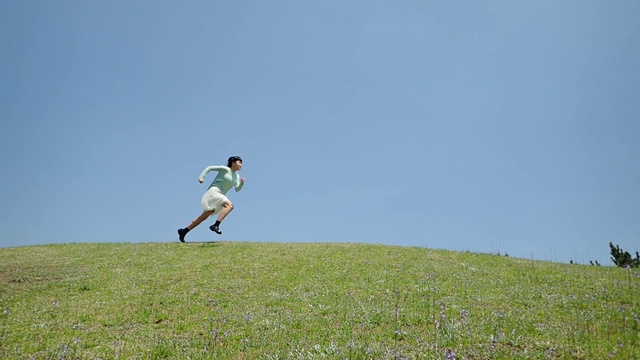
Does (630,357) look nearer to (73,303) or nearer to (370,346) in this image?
(370,346)

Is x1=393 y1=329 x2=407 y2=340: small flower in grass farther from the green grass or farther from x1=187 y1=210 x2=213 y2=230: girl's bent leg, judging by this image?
x1=187 y1=210 x2=213 y2=230: girl's bent leg

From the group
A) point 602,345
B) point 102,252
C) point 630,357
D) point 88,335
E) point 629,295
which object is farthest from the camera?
point 102,252

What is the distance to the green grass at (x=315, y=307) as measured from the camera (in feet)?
26.5

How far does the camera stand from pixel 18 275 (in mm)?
15914

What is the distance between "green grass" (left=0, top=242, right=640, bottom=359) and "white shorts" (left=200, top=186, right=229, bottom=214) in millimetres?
3448

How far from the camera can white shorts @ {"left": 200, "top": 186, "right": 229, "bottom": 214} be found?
21688mm

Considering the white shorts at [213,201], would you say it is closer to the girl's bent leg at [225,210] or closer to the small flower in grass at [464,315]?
the girl's bent leg at [225,210]

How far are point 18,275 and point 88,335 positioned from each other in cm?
889

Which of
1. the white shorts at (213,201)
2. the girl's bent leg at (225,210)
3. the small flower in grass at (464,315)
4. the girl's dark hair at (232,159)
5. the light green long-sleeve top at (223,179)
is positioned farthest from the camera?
the girl's dark hair at (232,159)

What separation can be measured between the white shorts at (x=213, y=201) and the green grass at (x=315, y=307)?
11.3 ft

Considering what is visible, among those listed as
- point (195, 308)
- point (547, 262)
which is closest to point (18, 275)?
point (195, 308)

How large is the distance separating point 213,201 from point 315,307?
12.4 meters

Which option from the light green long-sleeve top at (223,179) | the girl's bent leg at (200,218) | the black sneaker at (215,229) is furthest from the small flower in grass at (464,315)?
the light green long-sleeve top at (223,179)

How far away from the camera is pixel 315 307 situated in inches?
432
